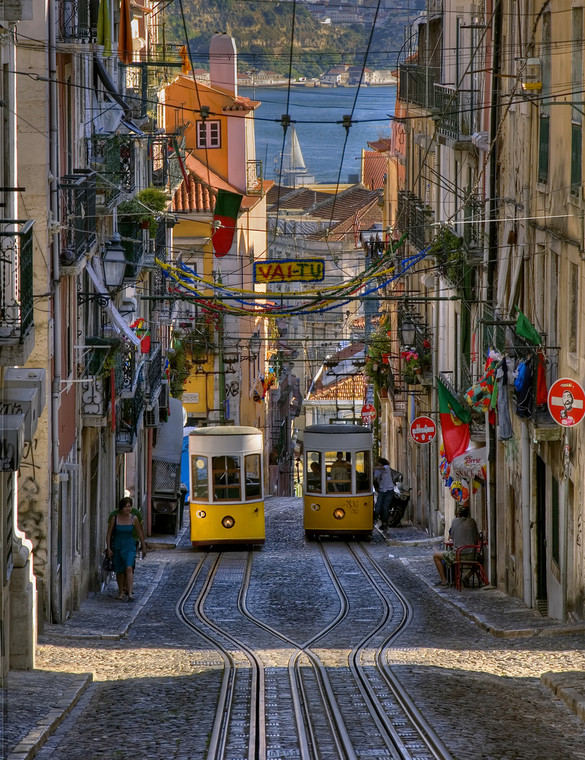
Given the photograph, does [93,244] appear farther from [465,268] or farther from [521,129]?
[465,268]

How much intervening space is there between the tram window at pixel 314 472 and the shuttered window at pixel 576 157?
534 inches

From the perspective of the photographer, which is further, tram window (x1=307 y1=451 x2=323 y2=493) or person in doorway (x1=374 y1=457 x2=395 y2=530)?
person in doorway (x1=374 y1=457 x2=395 y2=530)

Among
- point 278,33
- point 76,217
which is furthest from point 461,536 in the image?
point 278,33

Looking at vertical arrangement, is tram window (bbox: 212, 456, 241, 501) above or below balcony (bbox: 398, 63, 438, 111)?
below

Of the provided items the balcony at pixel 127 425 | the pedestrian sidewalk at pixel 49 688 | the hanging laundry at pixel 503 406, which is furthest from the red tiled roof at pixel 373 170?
the pedestrian sidewalk at pixel 49 688

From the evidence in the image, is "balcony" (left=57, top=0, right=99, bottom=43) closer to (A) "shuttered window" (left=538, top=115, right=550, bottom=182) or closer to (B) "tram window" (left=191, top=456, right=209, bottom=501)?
(A) "shuttered window" (left=538, top=115, right=550, bottom=182)

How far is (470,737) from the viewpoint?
32.2ft

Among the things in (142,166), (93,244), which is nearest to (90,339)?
(93,244)

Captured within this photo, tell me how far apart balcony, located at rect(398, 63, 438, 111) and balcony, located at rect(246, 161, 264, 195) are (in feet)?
52.2

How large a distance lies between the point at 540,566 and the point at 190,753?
28.3ft

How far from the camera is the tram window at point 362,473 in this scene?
2764 cm

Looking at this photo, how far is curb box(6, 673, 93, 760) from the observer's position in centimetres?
927

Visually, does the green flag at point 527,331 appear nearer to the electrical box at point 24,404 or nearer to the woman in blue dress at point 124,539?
the woman in blue dress at point 124,539

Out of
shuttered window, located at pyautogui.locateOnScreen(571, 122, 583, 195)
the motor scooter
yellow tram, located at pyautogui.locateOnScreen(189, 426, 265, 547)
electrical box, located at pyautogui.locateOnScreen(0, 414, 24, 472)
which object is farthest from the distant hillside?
electrical box, located at pyautogui.locateOnScreen(0, 414, 24, 472)
